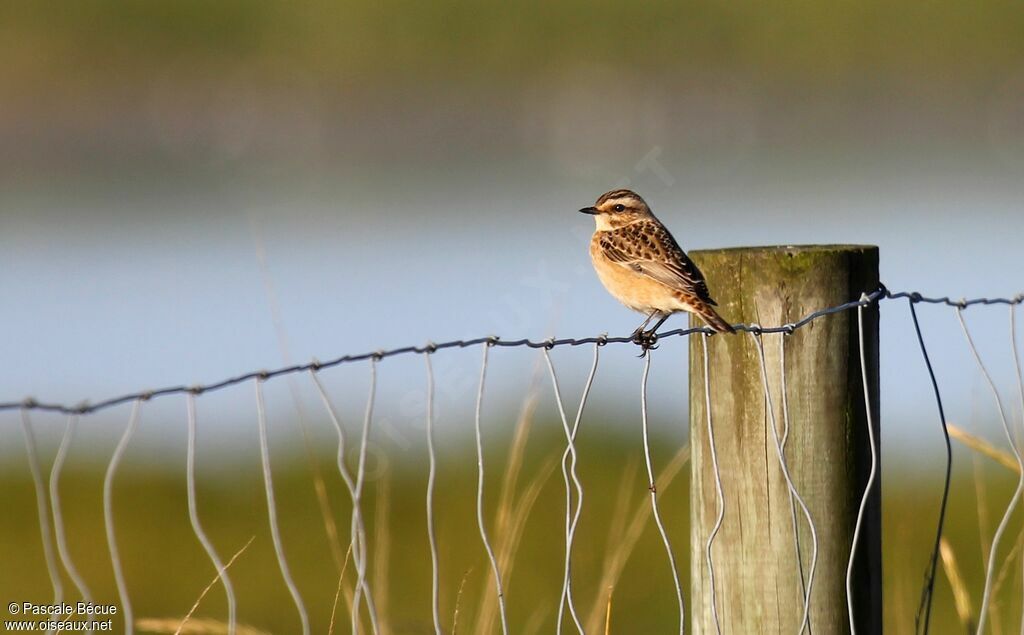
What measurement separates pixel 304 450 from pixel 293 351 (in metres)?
1.04

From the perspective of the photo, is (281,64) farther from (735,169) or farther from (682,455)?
(682,455)

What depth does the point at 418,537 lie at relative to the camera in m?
10.5

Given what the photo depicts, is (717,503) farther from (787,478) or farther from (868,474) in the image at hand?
(868,474)

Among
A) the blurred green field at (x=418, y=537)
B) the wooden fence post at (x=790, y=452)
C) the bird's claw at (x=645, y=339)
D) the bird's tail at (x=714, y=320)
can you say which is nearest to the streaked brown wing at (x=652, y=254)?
the bird's claw at (x=645, y=339)

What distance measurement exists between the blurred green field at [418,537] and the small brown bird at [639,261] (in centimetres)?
142

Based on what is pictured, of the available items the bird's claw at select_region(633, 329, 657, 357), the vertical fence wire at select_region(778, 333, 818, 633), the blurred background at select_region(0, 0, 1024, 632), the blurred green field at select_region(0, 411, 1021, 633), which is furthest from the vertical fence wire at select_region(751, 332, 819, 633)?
the blurred green field at select_region(0, 411, 1021, 633)

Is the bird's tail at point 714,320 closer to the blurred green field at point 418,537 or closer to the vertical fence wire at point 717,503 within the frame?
the vertical fence wire at point 717,503

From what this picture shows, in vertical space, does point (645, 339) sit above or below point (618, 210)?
below

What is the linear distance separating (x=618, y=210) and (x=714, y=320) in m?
3.72

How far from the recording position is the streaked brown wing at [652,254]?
6.59 m

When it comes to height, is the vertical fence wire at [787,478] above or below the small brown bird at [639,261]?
below

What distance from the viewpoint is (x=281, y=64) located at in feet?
89.9

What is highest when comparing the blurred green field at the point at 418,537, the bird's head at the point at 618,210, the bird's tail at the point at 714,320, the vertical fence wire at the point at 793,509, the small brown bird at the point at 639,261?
the bird's head at the point at 618,210
